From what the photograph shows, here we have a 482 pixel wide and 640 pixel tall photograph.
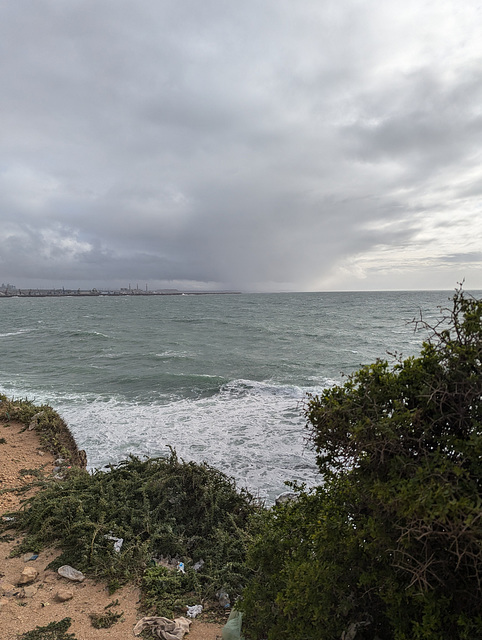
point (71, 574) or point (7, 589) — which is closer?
point (7, 589)

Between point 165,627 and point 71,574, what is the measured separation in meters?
1.65

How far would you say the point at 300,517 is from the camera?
3510 mm

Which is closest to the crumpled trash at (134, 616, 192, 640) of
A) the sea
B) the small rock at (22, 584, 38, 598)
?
the small rock at (22, 584, 38, 598)

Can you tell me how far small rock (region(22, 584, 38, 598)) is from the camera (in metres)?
4.43

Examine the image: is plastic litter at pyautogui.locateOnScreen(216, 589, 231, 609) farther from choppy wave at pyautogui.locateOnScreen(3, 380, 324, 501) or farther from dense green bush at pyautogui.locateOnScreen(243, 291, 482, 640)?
choppy wave at pyautogui.locateOnScreen(3, 380, 324, 501)

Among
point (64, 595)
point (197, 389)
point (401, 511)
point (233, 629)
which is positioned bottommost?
point (197, 389)

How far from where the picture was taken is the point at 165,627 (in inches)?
157

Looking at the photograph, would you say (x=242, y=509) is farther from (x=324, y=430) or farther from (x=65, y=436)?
(x=65, y=436)

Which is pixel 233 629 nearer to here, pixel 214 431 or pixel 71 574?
pixel 71 574

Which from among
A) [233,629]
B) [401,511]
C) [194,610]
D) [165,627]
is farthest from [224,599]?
[401,511]

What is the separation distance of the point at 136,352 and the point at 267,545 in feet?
74.8

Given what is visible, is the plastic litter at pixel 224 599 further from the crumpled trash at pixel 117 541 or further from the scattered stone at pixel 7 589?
the scattered stone at pixel 7 589

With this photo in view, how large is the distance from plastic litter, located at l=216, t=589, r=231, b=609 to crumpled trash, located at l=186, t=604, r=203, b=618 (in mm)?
295

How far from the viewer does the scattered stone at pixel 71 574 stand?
15.6ft
